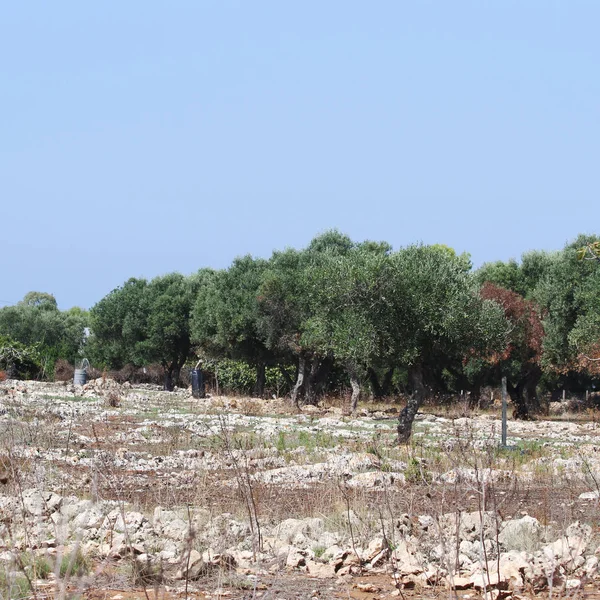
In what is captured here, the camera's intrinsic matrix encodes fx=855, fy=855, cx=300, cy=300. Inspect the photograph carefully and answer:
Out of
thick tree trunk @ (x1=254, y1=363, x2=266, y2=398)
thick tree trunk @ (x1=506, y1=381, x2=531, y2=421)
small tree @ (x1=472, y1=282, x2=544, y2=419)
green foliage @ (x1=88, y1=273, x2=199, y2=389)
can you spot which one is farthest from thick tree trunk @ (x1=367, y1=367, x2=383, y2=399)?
green foliage @ (x1=88, y1=273, x2=199, y2=389)

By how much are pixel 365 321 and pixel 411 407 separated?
2.34 metres

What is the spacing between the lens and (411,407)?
2041 centimetres

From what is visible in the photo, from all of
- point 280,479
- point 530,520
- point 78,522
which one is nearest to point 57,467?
point 280,479

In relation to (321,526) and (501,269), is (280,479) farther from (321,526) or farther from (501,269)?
(501,269)

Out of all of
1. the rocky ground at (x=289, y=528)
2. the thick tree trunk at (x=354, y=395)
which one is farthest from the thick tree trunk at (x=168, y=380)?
the rocky ground at (x=289, y=528)

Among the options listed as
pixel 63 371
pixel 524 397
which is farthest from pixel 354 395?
pixel 63 371

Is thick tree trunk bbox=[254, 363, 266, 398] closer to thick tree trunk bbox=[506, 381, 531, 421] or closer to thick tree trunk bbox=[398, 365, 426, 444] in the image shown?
thick tree trunk bbox=[506, 381, 531, 421]

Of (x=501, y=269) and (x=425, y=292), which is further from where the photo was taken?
(x=501, y=269)

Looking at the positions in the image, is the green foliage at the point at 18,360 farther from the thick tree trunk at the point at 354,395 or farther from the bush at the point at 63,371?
the thick tree trunk at the point at 354,395

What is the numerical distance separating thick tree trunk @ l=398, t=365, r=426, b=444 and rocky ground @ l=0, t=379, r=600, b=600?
3937mm

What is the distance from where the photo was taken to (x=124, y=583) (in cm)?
673

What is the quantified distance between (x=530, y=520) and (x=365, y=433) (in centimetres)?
1513

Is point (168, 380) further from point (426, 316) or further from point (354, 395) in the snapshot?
point (426, 316)

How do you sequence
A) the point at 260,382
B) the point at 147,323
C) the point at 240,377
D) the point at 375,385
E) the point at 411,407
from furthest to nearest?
the point at 147,323 → the point at 240,377 → the point at 375,385 → the point at 260,382 → the point at 411,407
